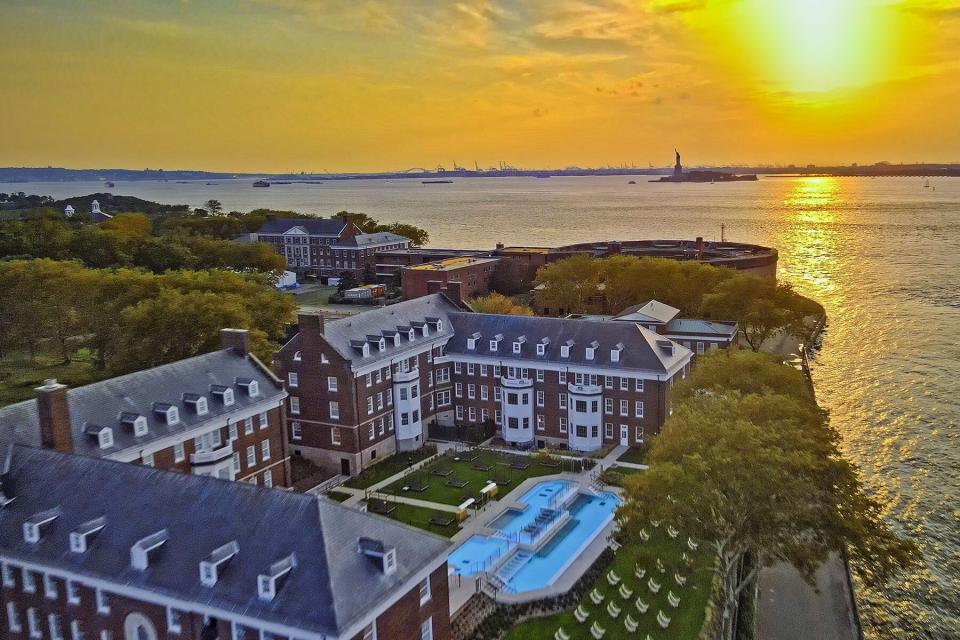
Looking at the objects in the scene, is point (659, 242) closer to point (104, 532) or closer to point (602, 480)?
point (602, 480)

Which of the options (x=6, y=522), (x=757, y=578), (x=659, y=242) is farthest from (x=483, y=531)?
(x=659, y=242)

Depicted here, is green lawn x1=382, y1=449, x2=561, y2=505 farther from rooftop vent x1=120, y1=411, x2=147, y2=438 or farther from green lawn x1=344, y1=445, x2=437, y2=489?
rooftop vent x1=120, y1=411, x2=147, y2=438

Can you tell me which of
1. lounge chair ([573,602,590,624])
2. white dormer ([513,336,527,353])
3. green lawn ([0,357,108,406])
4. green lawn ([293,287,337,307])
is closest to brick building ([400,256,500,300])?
green lawn ([293,287,337,307])

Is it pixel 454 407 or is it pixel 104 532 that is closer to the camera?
pixel 104 532

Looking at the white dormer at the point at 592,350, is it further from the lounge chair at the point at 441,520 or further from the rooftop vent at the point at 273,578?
the rooftop vent at the point at 273,578

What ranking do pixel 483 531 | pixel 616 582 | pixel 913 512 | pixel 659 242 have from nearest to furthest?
pixel 616 582, pixel 483 531, pixel 913 512, pixel 659 242

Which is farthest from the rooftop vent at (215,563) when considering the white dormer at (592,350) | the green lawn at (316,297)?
the green lawn at (316,297)

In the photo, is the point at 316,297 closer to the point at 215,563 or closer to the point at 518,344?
the point at 518,344

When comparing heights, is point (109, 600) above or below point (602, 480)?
above
